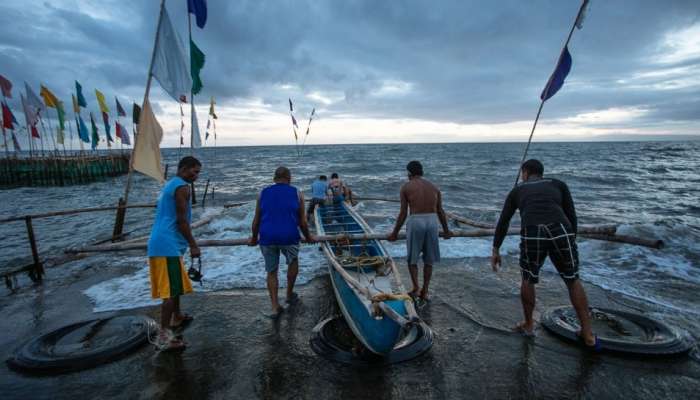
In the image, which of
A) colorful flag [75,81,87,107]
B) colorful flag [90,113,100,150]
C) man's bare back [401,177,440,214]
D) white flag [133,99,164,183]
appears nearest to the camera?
man's bare back [401,177,440,214]

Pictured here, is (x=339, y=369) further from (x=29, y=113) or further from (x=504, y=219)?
(x=29, y=113)

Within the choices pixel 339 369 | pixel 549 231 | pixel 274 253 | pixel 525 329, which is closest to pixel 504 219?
pixel 549 231

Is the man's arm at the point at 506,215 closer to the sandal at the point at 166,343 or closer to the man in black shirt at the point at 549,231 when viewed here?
the man in black shirt at the point at 549,231

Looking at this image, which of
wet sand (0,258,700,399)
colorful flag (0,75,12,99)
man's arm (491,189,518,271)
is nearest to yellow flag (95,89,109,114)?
colorful flag (0,75,12,99)

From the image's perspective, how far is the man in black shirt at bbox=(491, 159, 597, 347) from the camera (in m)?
4.09

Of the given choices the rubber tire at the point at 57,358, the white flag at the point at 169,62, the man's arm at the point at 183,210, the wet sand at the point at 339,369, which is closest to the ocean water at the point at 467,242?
the rubber tire at the point at 57,358

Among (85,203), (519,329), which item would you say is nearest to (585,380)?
(519,329)

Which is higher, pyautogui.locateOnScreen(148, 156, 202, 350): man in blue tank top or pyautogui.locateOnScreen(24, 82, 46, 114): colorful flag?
pyautogui.locateOnScreen(24, 82, 46, 114): colorful flag

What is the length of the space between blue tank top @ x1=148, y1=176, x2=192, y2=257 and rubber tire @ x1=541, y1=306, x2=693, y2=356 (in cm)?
502

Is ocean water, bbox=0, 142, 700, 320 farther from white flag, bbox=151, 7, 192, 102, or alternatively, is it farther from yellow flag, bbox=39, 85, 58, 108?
yellow flag, bbox=39, 85, 58, 108

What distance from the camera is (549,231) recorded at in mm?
4105

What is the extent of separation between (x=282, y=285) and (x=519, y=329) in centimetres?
431

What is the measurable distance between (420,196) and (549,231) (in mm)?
1867

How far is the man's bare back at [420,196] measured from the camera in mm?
5445
